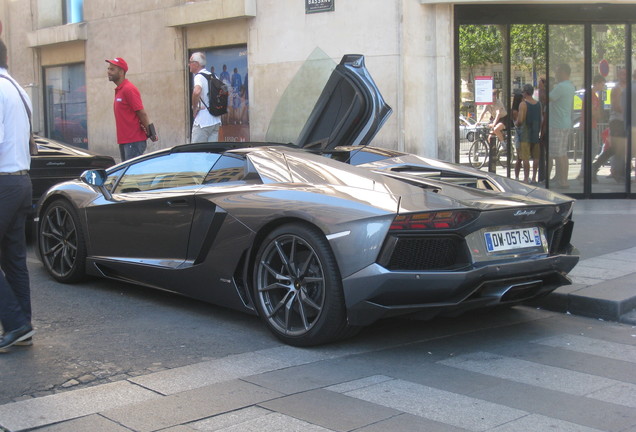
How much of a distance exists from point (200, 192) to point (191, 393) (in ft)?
6.39

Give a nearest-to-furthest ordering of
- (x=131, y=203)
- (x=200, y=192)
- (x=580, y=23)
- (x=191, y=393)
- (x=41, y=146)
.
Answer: (x=191, y=393) < (x=200, y=192) < (x=131, y=203) < (x=41, y=146) < (x=580, y=23)

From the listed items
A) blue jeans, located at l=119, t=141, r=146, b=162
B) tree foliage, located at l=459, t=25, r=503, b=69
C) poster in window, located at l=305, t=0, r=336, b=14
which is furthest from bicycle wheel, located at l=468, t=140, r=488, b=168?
blue jeans, located at l=119, t=141, r=146, b=162

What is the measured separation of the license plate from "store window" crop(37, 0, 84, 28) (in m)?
14.5

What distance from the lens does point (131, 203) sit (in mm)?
6332

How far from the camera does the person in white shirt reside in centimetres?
490

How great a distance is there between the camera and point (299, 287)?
5.07 meters

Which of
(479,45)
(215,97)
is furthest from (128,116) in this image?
(479,45)

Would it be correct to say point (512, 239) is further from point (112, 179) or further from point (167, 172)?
point (112, 179)

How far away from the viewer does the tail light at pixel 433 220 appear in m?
4.66

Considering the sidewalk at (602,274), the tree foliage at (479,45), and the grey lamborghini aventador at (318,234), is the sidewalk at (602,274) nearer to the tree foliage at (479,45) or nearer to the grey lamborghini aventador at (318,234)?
the grey lamborghini aventador at (318,234)

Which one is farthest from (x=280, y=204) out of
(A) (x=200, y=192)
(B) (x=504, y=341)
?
(B) (x=504, y=341)

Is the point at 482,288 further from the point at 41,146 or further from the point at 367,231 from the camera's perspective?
the point at 41,146

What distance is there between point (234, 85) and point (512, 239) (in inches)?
383

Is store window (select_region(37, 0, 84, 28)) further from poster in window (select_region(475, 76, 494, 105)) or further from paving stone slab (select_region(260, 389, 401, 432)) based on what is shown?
paving stone slab (select_region(260, 389, 401, 432))
